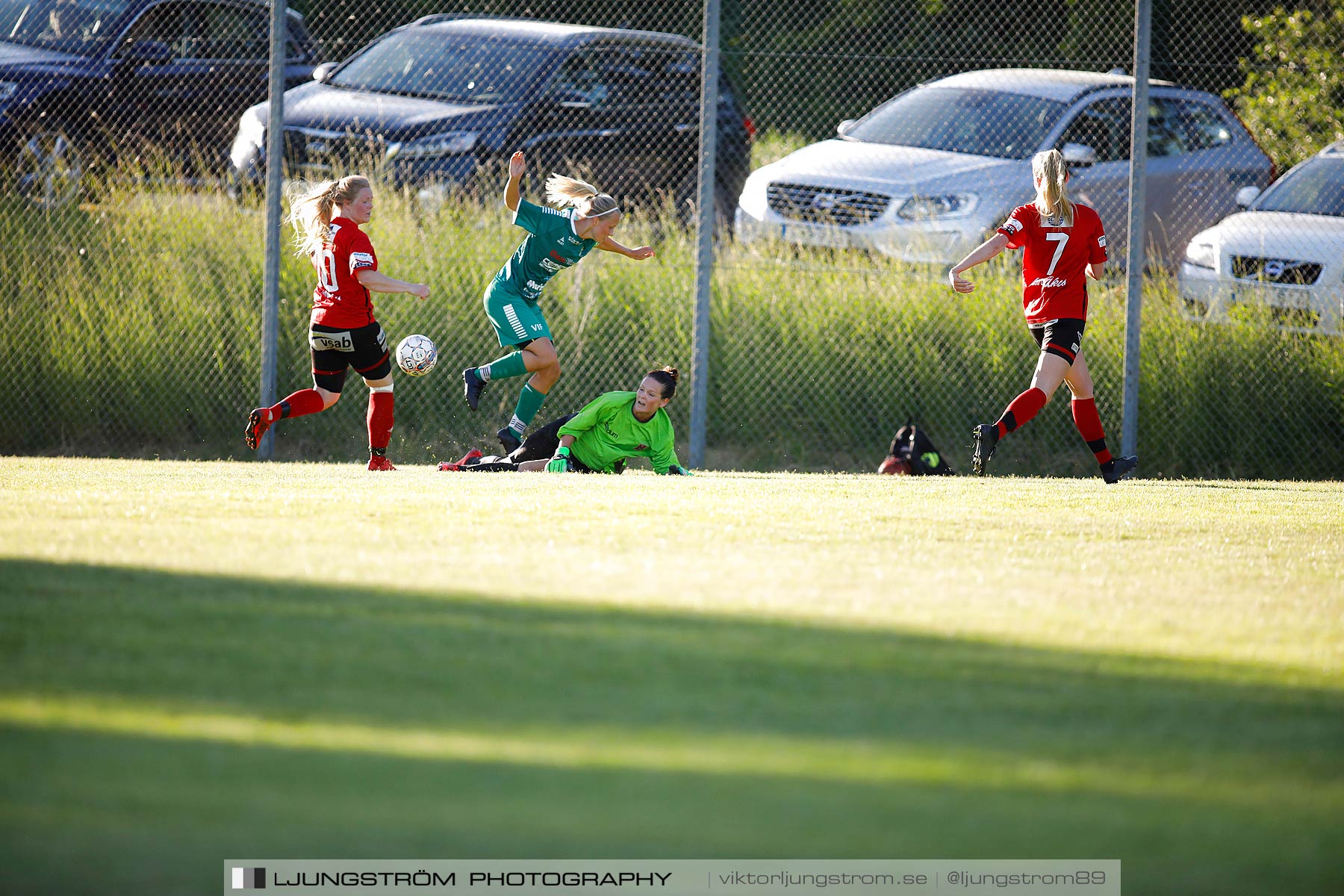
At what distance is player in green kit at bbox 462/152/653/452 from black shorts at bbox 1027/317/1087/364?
2.34 meters

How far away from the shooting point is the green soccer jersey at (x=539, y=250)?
9016mm

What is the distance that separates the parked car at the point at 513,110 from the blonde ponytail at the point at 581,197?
2.21m

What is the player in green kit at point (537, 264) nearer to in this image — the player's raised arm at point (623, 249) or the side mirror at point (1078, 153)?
the player's raised arm at point (623, 249)

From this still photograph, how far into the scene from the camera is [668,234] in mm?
11328

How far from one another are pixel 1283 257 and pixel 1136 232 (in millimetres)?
1372

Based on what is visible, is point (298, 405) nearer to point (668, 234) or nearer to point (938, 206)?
point (668, 234)

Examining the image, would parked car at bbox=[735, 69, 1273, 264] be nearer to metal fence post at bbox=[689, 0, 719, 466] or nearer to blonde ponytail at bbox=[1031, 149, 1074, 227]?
metal fence post at bbox=[689, 0, 719, 466]

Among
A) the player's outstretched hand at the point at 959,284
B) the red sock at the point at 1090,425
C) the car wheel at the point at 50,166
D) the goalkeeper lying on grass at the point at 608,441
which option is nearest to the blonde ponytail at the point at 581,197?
the goalkeeper lying on grass at the point at 608,441

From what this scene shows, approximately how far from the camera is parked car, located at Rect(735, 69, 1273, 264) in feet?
36.3

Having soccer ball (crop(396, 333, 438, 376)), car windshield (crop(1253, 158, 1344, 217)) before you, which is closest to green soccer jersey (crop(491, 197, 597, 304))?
soccer ball (crop(396, 333, 438, 376))

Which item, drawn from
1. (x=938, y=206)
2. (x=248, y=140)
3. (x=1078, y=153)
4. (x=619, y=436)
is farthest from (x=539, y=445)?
(x=1078, y=153)

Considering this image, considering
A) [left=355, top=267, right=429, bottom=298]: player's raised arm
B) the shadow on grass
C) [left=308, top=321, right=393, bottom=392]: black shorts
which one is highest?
[left=355, top=267, right=429, bottom=298]: player's raised arm

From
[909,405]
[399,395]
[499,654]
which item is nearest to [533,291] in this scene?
[399,395]

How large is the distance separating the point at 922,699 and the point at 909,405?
727 centimetres
